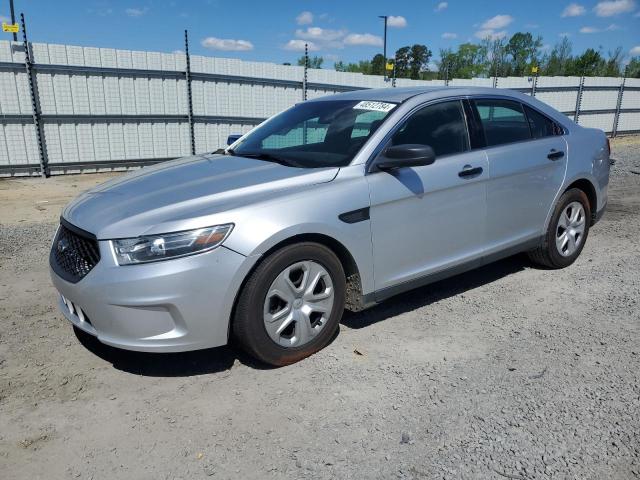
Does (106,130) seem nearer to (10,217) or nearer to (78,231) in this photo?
(10,217)

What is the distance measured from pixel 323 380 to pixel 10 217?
245 inches

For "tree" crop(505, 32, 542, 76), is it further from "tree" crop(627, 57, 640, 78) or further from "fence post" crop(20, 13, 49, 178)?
"fence post" crop(20, 13, 49, 178)

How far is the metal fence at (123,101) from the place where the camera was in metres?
10.1

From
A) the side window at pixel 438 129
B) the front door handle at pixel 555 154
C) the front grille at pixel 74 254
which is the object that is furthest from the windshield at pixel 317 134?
the front door handle at pixel 555 154

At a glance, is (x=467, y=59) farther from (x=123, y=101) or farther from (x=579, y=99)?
(x=123, y=101)

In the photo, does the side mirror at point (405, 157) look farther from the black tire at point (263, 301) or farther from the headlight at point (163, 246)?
the headlight at point (163, 246)

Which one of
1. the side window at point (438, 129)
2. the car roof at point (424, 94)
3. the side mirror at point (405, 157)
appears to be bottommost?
the side mirror at point (405, 157)

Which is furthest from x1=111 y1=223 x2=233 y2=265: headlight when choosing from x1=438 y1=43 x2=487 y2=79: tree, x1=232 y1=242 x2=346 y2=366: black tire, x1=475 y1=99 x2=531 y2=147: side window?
x1=438 y1=43 x2=487 y2=79: tree

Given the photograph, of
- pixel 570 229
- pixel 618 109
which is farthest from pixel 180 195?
pixel 618 109

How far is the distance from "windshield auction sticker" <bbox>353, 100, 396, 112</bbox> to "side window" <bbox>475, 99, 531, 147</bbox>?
0.87m

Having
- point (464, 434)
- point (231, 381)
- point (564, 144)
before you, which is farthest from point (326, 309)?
point (564, 144)

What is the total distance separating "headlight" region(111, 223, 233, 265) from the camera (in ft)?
8.98

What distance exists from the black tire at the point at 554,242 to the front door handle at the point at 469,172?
1.20 m

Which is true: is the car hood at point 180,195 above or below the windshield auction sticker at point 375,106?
below
